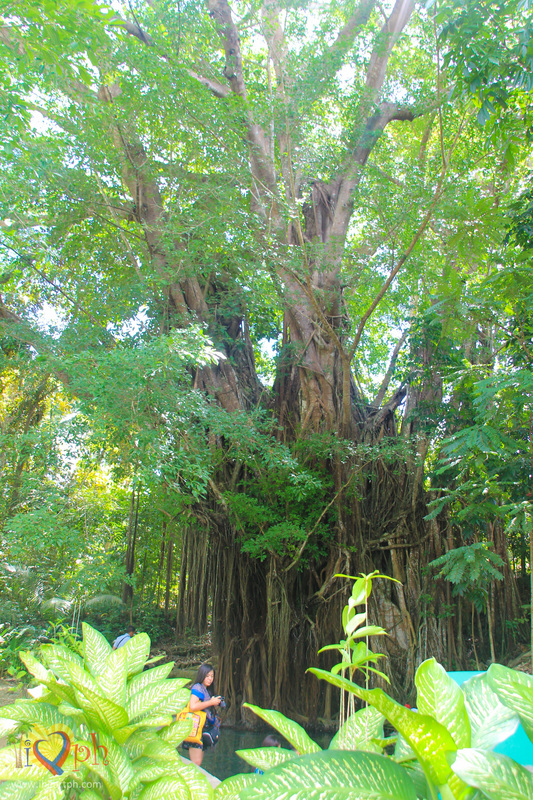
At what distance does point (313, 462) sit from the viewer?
224 inches

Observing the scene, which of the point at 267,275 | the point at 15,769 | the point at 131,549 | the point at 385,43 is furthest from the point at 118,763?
the point at 131,549

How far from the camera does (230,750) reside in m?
5.15

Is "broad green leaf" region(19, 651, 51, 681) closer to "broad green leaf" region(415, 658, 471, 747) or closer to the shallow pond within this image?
"broad green leaf" region(415, 658, 471, 747)

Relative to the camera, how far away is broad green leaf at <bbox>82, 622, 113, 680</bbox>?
84 cm

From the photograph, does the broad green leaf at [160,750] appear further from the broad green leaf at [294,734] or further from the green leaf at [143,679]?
the broad green leaf at [294,734]

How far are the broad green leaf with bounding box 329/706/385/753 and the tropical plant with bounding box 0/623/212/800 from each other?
0.18 metres

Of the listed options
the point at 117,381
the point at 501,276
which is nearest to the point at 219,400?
the point at 117,381

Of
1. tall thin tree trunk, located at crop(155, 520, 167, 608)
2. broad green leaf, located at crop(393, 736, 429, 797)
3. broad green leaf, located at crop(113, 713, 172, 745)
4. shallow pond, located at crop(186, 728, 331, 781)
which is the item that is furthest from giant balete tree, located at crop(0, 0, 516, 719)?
broad green leaf, located at crop(393, 736, 429, 797)

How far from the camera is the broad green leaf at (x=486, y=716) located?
1.54 ft

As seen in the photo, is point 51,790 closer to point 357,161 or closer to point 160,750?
point 160,750

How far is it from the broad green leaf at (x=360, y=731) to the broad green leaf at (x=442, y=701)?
0.17m

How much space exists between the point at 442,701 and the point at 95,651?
2.07 ft

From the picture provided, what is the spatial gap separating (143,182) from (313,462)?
11.9 ft

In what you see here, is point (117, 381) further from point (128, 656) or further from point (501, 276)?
point (128, 656)
